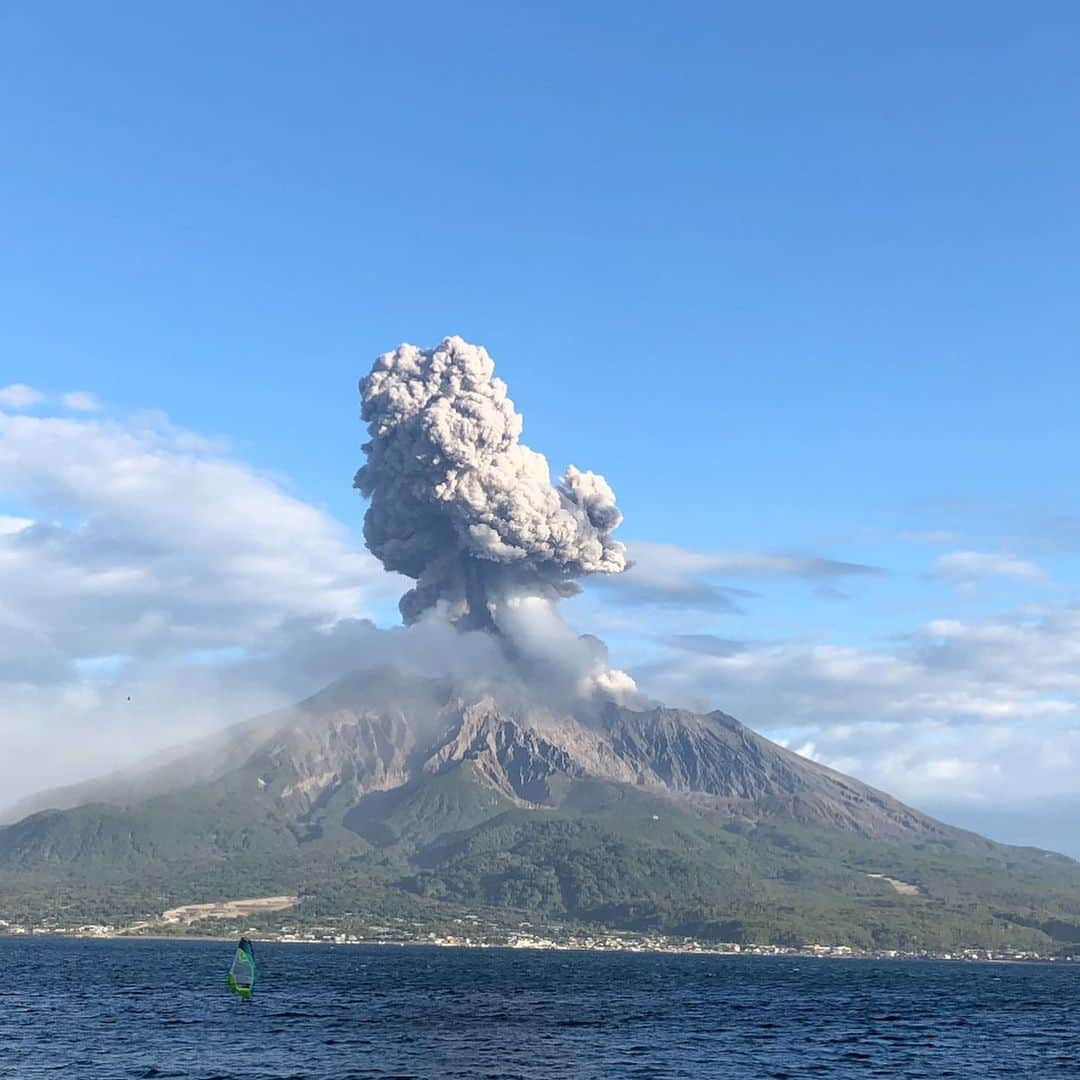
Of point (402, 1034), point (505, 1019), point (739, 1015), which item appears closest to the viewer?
point (402, 1034)

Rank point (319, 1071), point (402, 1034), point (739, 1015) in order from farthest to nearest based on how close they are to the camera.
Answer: point (739, 1015) < point (402, 1034) < point (319, 1071)

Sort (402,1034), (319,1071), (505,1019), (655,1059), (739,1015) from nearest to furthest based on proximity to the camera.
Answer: (319,1071) → (655,1059) → (402,1034) → (505,1019) → (739,1015)

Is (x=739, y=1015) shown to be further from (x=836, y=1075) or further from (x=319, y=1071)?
(x=319, y=1071)

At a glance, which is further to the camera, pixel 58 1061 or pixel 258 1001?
pixel 258 1001

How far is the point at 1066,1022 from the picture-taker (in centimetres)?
19612

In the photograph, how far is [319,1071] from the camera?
383ft

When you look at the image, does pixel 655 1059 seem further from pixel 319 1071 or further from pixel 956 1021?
pixel 956 1021

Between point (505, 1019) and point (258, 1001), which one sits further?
point (258, 1001)

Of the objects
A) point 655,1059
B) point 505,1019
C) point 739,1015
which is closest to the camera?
point 655,1059

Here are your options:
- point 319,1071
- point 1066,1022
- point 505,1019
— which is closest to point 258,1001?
point 505,1019

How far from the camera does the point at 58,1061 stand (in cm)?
12000

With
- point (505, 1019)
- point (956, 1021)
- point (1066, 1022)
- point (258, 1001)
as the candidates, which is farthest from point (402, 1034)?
point (1066, 1022)

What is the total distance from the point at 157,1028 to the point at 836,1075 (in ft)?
234

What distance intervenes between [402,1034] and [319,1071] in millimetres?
32396
